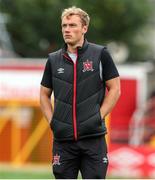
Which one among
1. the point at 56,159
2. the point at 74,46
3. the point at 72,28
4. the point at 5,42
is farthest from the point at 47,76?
the point at 5,42

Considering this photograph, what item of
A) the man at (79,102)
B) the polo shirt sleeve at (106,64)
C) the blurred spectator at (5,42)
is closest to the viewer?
the man at (79,102)

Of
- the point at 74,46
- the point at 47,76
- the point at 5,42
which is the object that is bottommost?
the point at 5,42

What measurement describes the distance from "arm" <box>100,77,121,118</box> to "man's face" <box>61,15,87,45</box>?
0.46 meters

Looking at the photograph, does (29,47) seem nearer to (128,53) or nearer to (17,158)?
(128,53)

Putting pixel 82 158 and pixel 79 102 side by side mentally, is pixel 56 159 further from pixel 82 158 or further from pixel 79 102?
pixel 79 102

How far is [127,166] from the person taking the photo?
18641mm

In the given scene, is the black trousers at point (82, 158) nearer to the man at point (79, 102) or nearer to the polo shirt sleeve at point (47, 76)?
the man at point (79, 102)

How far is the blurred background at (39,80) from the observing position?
62.2 ft

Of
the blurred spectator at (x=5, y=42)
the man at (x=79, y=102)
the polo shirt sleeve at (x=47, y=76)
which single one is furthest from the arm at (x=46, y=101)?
the blurred spectator at (x=5, y=42)

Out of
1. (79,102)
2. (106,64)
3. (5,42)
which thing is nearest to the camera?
(79,102)

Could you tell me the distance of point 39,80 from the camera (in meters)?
19.9

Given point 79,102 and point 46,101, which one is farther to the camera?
point 46,101

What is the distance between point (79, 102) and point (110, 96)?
30cm

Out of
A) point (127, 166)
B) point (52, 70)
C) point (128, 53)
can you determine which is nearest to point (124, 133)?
point (127, 166)
